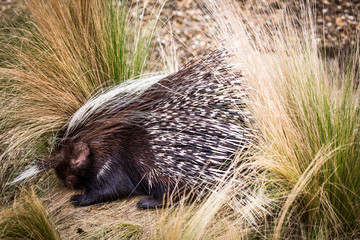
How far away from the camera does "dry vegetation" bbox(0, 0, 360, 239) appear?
4.56 ft

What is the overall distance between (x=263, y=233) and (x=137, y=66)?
1.33m

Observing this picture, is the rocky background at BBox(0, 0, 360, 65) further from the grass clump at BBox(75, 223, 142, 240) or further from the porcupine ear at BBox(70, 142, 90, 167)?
the grass clump at BBox(75, 223, 142, 240)

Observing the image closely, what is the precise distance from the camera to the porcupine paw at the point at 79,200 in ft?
5.99

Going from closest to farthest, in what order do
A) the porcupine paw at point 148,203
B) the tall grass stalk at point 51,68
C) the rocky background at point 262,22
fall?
the porcupine paw at point 148,203 → the tall grass stalk at point 51,68 → the rocky background at point 262,22

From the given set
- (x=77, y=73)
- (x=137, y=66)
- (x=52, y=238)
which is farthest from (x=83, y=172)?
(x=137, y=66)

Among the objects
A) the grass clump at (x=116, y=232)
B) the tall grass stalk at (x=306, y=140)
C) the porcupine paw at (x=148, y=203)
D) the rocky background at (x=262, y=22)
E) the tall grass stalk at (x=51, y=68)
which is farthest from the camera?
the rocky background at (x=262, y=22)

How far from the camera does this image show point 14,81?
2.09 metres

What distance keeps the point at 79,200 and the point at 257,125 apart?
951 millimetres

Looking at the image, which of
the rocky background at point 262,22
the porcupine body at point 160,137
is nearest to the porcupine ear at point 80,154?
the porcupine body at point 160,137

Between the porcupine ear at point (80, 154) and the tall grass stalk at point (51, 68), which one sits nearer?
the porcupine ear at point (80, 154)

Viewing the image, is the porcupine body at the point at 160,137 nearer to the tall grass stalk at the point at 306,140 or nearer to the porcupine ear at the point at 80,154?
the porcupine ear at the point at 80,154

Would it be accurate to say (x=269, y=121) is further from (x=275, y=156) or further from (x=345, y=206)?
(x=345, y=206)

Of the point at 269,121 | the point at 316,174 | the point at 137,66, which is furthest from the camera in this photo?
the point at 137,66

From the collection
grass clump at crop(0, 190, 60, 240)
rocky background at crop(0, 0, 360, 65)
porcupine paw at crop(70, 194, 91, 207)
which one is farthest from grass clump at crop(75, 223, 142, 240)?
rocky background at crop(0, 0, 360, 65)
